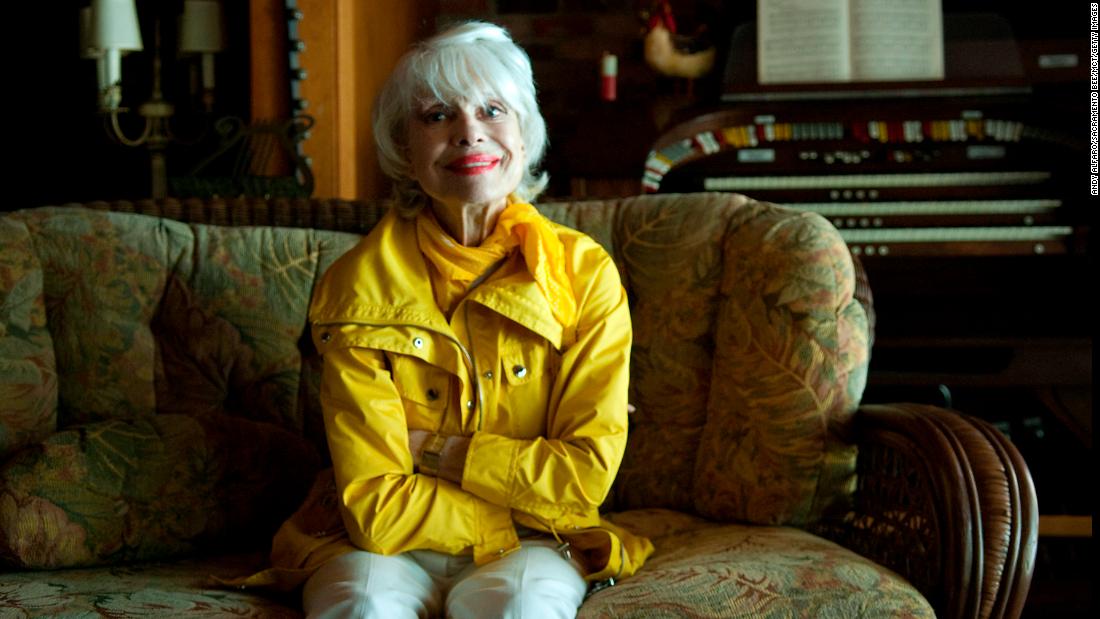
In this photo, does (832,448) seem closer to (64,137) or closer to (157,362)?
(157,362)

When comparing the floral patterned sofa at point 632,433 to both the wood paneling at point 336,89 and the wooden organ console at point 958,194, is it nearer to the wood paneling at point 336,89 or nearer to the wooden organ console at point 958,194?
the wood paneling at point 336,89

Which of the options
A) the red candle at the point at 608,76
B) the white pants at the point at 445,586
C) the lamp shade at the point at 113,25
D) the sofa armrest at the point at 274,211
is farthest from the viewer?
the red candle at the point at 608,76

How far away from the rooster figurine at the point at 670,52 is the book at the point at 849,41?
186 millimetres

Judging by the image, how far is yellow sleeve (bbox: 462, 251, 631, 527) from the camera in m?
1.63

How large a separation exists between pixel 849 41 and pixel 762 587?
1803 millimetres

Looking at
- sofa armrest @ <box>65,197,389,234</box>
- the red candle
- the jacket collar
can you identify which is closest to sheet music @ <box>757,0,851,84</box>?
the red candle

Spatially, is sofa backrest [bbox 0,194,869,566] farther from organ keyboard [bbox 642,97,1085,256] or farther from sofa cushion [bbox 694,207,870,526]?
organ keyboard [bbox 642,97,1085,256]

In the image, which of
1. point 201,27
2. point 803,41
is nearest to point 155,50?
point 201,27

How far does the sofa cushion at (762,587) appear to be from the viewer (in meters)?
1.49

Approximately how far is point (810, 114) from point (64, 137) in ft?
7.66

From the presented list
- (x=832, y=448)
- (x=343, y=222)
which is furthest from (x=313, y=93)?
(x=832, y=448)

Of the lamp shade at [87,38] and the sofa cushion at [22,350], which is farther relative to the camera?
the lamp shade at [87,38]

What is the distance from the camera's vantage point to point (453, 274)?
1.73m

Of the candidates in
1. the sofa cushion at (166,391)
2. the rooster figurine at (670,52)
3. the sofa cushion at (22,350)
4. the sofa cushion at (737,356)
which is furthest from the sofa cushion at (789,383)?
the rooster figurine at (670,52)
